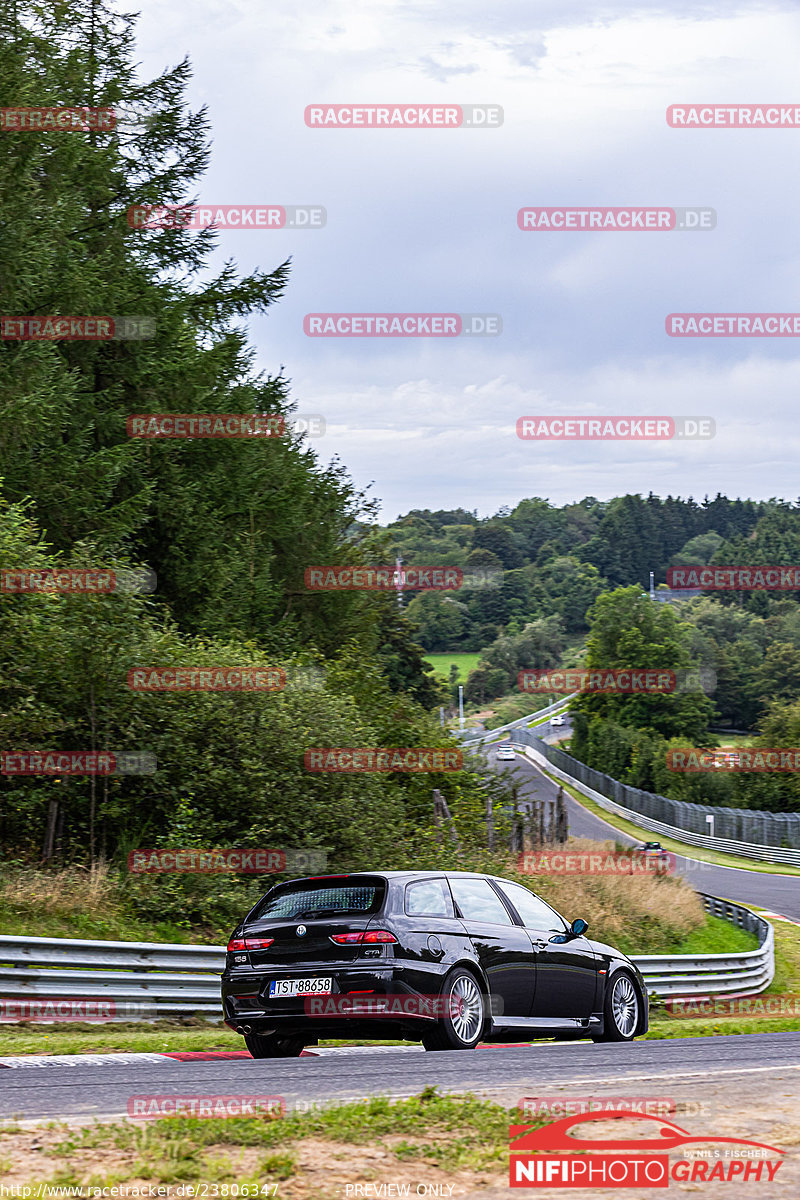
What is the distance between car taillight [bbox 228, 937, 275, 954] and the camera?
9.30 meters

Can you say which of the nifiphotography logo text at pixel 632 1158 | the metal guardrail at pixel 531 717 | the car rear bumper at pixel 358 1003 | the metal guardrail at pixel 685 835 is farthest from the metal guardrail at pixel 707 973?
the metal guardrail at pixel 531 717

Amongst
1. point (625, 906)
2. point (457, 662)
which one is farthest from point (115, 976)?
point (457, 662)

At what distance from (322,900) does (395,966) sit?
850mm

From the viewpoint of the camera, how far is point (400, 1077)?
7680mm

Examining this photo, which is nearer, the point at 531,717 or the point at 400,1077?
the point at 400,1077

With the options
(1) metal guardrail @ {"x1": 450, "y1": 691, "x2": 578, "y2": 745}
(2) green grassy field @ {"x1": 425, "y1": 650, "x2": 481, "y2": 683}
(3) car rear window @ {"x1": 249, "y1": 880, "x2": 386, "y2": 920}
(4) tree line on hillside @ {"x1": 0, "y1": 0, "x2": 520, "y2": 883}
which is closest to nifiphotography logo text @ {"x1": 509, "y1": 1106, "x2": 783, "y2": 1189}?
(3) car rear window @ {"x1": 249, "y1": 880, "x2": 386, "y2": 920}

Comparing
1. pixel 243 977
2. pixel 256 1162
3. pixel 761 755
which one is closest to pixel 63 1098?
pixel 256 1162

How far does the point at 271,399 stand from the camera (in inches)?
1297

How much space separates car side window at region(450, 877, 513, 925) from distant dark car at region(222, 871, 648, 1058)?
11 millimetres

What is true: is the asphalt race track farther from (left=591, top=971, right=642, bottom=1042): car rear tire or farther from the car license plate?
(left=591, top=971, right=642, bottom=1042): car rear tire

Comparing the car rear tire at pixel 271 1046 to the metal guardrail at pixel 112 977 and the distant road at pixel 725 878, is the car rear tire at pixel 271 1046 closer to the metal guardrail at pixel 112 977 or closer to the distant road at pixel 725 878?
the metal guardrail at pixel 112 977

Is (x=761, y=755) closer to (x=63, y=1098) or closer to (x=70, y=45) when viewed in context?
(x=70, y=45)

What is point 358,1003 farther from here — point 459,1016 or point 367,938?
point 459,1016

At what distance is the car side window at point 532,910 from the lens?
10.5 m
